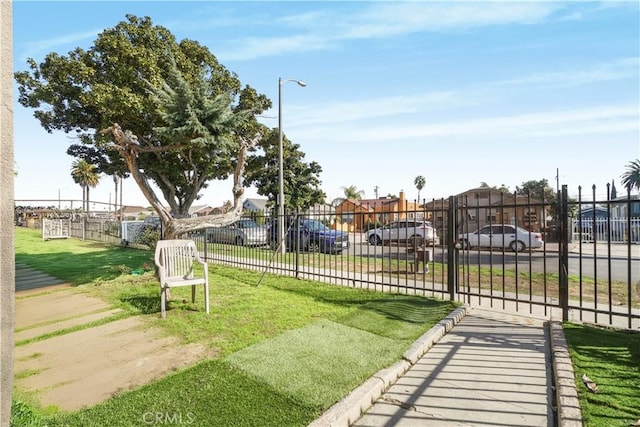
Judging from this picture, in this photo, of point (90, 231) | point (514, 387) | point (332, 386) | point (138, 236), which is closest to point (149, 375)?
point (332, 386)

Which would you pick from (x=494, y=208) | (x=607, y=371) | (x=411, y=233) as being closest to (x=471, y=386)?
(x=607, y=371)

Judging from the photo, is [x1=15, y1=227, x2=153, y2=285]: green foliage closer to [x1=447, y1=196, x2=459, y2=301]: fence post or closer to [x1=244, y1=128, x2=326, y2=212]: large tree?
[x1=447, y1=196, x2=459, y2=301]: fence post

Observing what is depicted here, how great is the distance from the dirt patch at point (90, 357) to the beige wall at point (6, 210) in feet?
4.53

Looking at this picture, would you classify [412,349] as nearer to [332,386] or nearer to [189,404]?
[332,386]

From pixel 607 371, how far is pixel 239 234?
33.5ft

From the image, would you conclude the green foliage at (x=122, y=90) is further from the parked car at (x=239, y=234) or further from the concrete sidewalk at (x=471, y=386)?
the concrete sidewalk at (x=471, y=386)

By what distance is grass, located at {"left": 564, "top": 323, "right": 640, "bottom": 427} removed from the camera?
2.78 meters

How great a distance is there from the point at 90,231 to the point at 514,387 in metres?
23.0

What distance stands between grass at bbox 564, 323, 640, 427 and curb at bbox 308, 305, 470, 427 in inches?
62.7

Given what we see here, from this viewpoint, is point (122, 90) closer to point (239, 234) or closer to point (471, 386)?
point (239, 234)

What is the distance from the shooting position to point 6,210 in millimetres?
1830

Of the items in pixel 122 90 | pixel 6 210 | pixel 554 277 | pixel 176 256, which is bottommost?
pixel 554 277

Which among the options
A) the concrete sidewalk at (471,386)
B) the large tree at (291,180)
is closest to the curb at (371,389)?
the concrete sidewalk at (471,386)

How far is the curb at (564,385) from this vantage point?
8.91 feet
